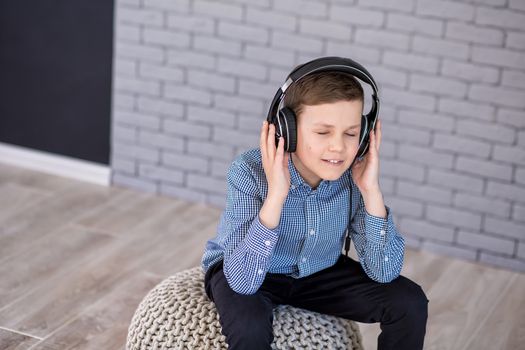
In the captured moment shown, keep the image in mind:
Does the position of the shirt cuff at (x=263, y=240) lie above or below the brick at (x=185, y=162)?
above

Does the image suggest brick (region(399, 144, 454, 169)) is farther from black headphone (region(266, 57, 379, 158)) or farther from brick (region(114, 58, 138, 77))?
black headphone (region(266, 57, 379, 158))

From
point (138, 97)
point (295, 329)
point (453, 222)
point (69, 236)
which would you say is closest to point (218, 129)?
point (138, 97)

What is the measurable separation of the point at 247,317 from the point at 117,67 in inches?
83.6

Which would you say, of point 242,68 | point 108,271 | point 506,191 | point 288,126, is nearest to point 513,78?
point 506,191

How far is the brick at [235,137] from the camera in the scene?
388 cm

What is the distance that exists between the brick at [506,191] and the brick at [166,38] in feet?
4.58

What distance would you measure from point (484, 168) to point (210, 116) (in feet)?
3.87

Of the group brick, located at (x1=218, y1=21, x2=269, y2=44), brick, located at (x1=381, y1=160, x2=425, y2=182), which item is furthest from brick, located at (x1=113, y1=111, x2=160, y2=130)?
brick, located at (x1=381, y1=160, x2=425, y2=182)

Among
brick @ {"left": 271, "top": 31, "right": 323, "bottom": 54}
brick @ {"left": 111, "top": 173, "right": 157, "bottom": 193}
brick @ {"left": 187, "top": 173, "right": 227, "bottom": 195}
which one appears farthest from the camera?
brick @ {"left": 111, "top": 173, "right": 157, "bottom": 193}

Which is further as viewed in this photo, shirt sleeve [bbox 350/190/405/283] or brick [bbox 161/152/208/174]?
brick [bbox 161/152/208/174]

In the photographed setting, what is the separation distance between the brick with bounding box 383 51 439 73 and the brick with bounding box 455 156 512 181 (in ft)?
1.24

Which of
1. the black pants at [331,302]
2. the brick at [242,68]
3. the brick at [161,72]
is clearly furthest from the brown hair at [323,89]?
the brick at [161,72]

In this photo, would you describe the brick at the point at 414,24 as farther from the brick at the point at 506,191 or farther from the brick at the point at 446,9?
the brick at the point at 506,191

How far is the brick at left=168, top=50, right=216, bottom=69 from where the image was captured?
3865 millimetres
